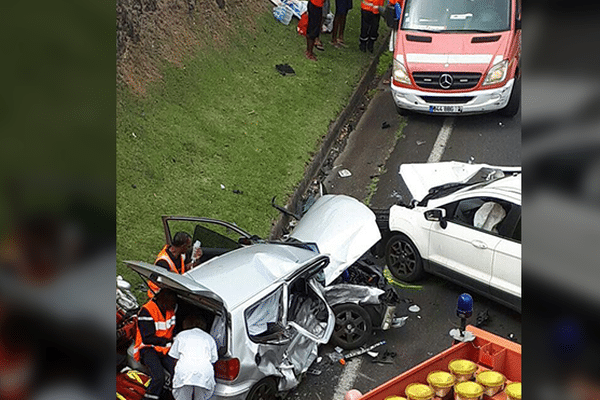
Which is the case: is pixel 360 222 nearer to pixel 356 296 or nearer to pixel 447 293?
pixel 356 296

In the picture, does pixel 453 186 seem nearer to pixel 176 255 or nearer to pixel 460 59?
pixel 176 255

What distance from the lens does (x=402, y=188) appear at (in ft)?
40.2

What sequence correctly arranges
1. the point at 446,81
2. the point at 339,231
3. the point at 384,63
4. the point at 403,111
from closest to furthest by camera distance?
the point at 339,231
the point at 446,81
the point at 403,111
the point at 384,63

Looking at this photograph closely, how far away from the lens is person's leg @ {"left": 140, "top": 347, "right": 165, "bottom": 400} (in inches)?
287

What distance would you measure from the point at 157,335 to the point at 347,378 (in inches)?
85.9

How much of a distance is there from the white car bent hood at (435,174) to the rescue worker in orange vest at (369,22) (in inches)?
248

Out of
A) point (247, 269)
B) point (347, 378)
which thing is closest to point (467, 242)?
point (347, 378)

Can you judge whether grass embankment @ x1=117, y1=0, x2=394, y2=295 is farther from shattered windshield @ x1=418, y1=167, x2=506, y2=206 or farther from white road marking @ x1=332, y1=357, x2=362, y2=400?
white road marking @ x1=332, y1=357, x2=362, y2=400

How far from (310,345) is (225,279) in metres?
1.12

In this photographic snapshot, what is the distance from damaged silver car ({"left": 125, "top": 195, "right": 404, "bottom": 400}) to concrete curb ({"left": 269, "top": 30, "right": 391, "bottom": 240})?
6.10 feet

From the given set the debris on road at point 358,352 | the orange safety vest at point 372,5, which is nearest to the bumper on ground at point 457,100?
the orange safety vest at point 372,5

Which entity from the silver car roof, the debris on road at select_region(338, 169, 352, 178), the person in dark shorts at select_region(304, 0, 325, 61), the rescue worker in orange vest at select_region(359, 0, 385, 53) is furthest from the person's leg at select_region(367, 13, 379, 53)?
the silver car roof

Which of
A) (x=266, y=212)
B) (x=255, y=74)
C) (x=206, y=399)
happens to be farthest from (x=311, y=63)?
(x=206, y=399)

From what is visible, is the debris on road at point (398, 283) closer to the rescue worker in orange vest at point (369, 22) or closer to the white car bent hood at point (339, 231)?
the white car bent hood at point (339, 231)
